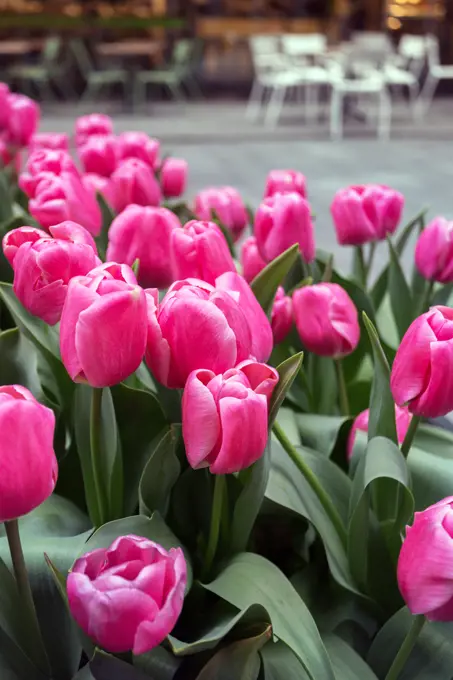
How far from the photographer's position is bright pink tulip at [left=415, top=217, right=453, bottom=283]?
0.71 metres

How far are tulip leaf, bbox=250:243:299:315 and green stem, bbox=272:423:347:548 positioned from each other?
0.10 m

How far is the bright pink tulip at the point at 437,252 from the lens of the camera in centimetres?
71

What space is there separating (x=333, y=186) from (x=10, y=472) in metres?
4.07

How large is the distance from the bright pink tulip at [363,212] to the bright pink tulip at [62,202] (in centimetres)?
23

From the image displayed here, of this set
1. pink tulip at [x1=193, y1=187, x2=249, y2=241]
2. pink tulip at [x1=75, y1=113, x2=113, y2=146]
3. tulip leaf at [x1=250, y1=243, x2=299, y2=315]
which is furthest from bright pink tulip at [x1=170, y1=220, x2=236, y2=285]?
pink tulip at [x1=75, y1=113, x2=113, y2=146]

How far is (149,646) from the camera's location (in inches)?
14.4

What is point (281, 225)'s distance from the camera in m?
0.67

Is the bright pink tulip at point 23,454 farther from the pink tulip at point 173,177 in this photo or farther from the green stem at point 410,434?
the pink tulip at point 173,177

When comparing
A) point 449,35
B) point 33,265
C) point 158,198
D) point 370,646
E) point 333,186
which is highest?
point 33,265

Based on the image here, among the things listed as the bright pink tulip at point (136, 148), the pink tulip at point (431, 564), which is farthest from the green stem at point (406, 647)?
the bright pink tulip at point (136, 148)

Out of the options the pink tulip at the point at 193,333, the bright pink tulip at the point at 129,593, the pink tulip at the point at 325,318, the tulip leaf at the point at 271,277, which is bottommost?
the pink tulip at the point at 325,318

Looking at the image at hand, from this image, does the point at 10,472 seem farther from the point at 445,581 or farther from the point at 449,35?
the point at 449,35

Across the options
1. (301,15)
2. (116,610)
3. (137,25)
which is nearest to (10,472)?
(116,610)

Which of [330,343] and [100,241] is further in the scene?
[100,241]
